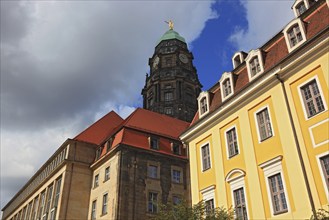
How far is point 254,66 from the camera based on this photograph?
1859 cm

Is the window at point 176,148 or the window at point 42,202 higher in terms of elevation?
the window at point 176,148

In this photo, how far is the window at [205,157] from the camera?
20281mm

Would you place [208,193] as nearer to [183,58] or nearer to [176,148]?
[176,148]

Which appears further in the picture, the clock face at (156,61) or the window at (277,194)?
the clock face at (156,61)

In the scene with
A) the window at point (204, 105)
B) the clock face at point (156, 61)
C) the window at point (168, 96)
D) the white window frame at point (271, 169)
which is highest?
the clock face at point (156, 61)

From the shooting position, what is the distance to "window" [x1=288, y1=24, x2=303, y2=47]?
16.2m

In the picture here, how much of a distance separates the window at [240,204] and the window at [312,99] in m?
5.38

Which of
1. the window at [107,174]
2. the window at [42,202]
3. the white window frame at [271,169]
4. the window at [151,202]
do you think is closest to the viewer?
the white window frame at [271,169]

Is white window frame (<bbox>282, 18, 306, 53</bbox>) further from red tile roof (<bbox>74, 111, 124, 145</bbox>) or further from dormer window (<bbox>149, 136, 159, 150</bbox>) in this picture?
red tile roof (<bbox>74, 111, 124, 145</bbox>)

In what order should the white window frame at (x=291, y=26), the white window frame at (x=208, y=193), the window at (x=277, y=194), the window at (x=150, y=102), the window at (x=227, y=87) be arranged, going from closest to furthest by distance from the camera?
the window at (x=277, y=194) → the white window frame at (x=291, y=26) → the white window frame at (x=208, y=193) → the window at (x=227, y=87) → the window at (x=150, y=102)

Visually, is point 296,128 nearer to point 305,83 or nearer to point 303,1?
point 305,83

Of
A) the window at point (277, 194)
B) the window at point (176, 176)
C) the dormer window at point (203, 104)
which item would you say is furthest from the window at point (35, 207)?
the window at point (277, 194)

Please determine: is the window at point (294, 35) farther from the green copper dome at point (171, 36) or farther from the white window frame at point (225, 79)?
the green copper dome at point (171, 36)

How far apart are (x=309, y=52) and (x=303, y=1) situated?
276 inches
